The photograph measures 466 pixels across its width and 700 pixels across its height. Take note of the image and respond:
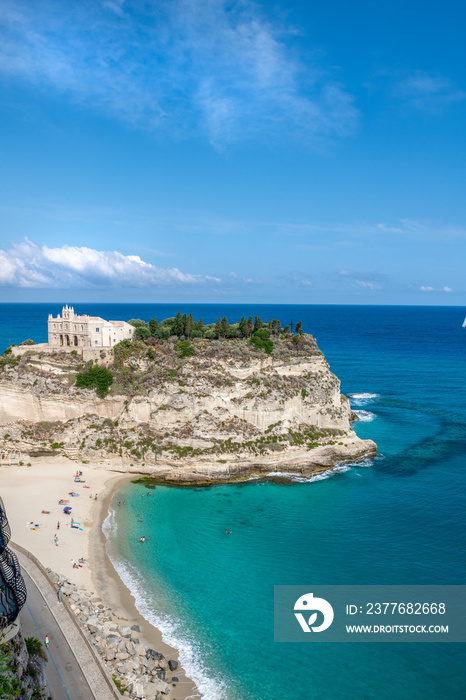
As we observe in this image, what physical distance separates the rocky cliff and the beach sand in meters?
3.26

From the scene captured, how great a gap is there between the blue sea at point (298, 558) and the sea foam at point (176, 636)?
0.08 m

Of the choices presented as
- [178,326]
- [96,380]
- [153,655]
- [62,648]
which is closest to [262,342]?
[178,326]

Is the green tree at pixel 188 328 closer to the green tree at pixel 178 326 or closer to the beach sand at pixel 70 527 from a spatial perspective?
the green tree at pixel 178 326

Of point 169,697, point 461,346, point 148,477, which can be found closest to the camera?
point 169,697

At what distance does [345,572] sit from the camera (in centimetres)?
3195

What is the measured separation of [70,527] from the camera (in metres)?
38.7

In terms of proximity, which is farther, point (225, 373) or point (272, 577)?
point (225, 373)

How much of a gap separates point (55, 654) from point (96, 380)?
3380cm

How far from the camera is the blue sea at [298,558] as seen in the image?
2427 cm

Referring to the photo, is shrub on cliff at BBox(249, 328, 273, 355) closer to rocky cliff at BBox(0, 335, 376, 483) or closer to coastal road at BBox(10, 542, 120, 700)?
rocky cliff at BBox(0, 335, 376, 483)

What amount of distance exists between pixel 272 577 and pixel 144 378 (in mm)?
29679

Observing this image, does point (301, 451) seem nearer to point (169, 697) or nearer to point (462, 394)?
point (169, 697)

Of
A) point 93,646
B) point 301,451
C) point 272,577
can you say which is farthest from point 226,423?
point 93,646

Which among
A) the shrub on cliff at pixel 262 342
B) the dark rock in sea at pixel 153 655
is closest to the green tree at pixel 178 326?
the shrub on cliff at pixel 262 342
